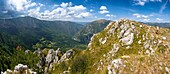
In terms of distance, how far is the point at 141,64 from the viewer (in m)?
199

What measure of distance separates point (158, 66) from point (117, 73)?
37573mm

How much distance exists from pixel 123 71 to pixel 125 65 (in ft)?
22.0

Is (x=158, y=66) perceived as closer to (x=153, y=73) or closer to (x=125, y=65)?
(x=153, y=73)

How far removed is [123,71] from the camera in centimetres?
19525

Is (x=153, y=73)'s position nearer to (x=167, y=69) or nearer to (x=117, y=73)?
(x=167, y=69)

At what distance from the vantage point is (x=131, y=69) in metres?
196

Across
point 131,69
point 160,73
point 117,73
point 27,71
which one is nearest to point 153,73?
point 160,73

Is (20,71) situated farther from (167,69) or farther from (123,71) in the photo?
(167,69)

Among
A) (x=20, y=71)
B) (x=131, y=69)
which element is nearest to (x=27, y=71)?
(x=20, y=71)

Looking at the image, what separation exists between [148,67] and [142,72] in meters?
8.44

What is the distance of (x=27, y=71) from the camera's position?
194375 millimetres

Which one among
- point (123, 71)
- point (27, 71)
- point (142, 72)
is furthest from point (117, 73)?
point (27, 71)

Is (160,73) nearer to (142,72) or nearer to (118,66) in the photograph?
(142,72)

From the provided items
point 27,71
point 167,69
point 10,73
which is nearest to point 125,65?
point 167,69
